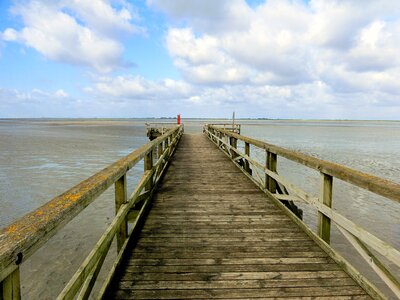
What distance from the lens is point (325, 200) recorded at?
10.4 feet

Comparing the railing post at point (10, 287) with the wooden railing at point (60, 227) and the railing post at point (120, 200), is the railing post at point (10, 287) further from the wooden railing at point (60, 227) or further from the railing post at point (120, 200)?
the railing post at point (120, 200)

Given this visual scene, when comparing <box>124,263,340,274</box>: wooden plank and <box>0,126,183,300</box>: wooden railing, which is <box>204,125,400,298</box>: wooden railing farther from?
<box>0,126,183,300</box>: wooden railing

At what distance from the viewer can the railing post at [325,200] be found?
10.3 feet

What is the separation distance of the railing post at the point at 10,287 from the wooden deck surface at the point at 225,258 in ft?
4.28

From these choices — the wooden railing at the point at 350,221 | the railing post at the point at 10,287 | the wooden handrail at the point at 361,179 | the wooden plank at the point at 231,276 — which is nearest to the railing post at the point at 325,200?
the wooden railing at the point at 350,221

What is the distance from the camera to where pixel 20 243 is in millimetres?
1294

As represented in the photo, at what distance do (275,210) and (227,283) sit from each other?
2.36 meters

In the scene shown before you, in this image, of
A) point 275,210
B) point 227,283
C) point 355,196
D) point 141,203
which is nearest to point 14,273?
point 227,283

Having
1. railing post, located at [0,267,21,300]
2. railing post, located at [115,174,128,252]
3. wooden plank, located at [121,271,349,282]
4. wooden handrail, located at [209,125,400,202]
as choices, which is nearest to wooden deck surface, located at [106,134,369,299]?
wooden plank, located at [121,271,349,282]

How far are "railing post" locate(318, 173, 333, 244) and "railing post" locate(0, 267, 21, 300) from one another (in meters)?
2.89

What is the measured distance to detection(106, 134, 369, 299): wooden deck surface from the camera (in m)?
2.51

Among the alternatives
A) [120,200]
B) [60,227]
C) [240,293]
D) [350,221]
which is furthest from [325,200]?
[60,227]

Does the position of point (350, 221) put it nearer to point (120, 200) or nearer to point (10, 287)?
point (120, 200)

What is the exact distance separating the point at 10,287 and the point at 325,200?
2.95 metres
